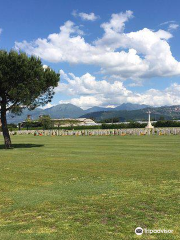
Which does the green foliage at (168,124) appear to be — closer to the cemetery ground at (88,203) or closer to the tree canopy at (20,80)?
the tree canopy at (20,80)

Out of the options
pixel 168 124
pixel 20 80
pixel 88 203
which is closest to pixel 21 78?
pixel 20 80

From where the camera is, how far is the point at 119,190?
28.6ft

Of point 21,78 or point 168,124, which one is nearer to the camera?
point 21,78

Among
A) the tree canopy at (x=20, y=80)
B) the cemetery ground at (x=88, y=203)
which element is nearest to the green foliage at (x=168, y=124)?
the tree canopy at (x=20, y=80)

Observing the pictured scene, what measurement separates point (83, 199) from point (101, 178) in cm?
310

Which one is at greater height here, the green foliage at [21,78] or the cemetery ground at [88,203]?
the green foliage at [21,78]

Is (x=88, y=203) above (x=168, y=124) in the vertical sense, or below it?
below

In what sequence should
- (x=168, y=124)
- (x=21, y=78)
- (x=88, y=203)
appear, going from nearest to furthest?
1. (x=88, y=203)
2. (x=21, y=78)
3. (x=168, y=124)

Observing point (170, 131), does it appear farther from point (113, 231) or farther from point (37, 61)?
point (113, 231)

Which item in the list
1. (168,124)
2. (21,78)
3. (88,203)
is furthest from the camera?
(168,124)

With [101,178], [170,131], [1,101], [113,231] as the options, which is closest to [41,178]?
[101,178]

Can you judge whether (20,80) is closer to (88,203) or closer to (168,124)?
(88,203)

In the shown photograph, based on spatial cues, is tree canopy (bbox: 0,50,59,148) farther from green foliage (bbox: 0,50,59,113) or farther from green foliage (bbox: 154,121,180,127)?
green foliage (bbox: 154,121,180,127)

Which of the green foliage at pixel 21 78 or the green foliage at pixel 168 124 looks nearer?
the green foliage at pixel 21 78
